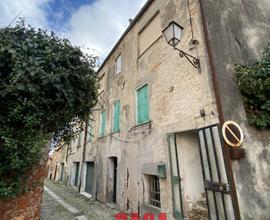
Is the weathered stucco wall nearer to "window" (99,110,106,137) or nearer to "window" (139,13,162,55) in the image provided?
"window" (139,13,162,55)

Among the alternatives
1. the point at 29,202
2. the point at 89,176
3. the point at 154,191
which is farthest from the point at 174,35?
the point at 89,176

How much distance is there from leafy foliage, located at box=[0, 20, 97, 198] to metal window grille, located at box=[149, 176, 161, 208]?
350 centimetres

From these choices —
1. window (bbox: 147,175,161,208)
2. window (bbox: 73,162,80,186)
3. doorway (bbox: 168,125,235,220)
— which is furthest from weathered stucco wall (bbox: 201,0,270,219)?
window (bbox: 73,162,80,186)

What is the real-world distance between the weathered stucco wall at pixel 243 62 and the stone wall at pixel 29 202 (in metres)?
3.62

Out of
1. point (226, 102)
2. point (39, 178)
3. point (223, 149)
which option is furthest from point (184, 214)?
point (39, 178)

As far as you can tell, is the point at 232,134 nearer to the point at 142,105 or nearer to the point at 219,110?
the point at 219,110

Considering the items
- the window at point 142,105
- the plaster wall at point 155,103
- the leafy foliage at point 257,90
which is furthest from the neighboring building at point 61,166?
the leafy foliage at point 257,90

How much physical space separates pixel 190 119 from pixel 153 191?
2813 mm

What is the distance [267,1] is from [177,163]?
648 centimetres

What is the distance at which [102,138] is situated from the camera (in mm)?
9695

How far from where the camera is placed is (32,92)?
3.01 m

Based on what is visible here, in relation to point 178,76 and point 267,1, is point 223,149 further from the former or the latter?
point 267,1

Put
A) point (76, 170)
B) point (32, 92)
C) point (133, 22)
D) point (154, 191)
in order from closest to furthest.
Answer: point (32, 92)
point (154, 191)
point (133, 22)
point (76, 170)

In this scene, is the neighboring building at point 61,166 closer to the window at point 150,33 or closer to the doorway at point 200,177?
the window at point 150,33
